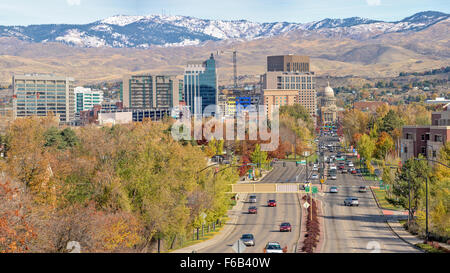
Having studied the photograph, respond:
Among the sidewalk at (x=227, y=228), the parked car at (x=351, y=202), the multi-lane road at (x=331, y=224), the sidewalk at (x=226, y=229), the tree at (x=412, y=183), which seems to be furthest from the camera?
the parked car at (x=351, y=202)

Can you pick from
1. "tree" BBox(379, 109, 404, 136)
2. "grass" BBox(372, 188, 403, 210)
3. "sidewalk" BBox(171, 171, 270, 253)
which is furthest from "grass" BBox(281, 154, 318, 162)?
"sidewalk" BBox(171, 171, 270, 253)

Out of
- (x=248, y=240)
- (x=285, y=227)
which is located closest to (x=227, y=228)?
(x=285, y=227)

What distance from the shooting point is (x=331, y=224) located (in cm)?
5553

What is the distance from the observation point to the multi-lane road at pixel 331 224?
42.3 metres

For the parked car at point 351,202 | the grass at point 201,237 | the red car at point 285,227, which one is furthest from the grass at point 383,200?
the grass at point 201,237

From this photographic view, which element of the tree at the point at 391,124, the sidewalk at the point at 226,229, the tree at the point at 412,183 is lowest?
the sidewalk at the point at 226,229

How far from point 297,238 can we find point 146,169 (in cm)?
1318

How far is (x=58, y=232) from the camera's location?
1276 inches

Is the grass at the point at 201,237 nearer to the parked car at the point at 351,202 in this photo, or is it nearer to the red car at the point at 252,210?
the red car at the point at 252,210

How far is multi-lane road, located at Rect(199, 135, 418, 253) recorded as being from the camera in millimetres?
42312

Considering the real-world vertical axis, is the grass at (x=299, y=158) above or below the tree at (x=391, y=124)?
below

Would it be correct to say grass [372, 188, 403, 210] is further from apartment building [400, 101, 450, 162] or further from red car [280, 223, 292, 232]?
red car [280, 223, 292, 232]
